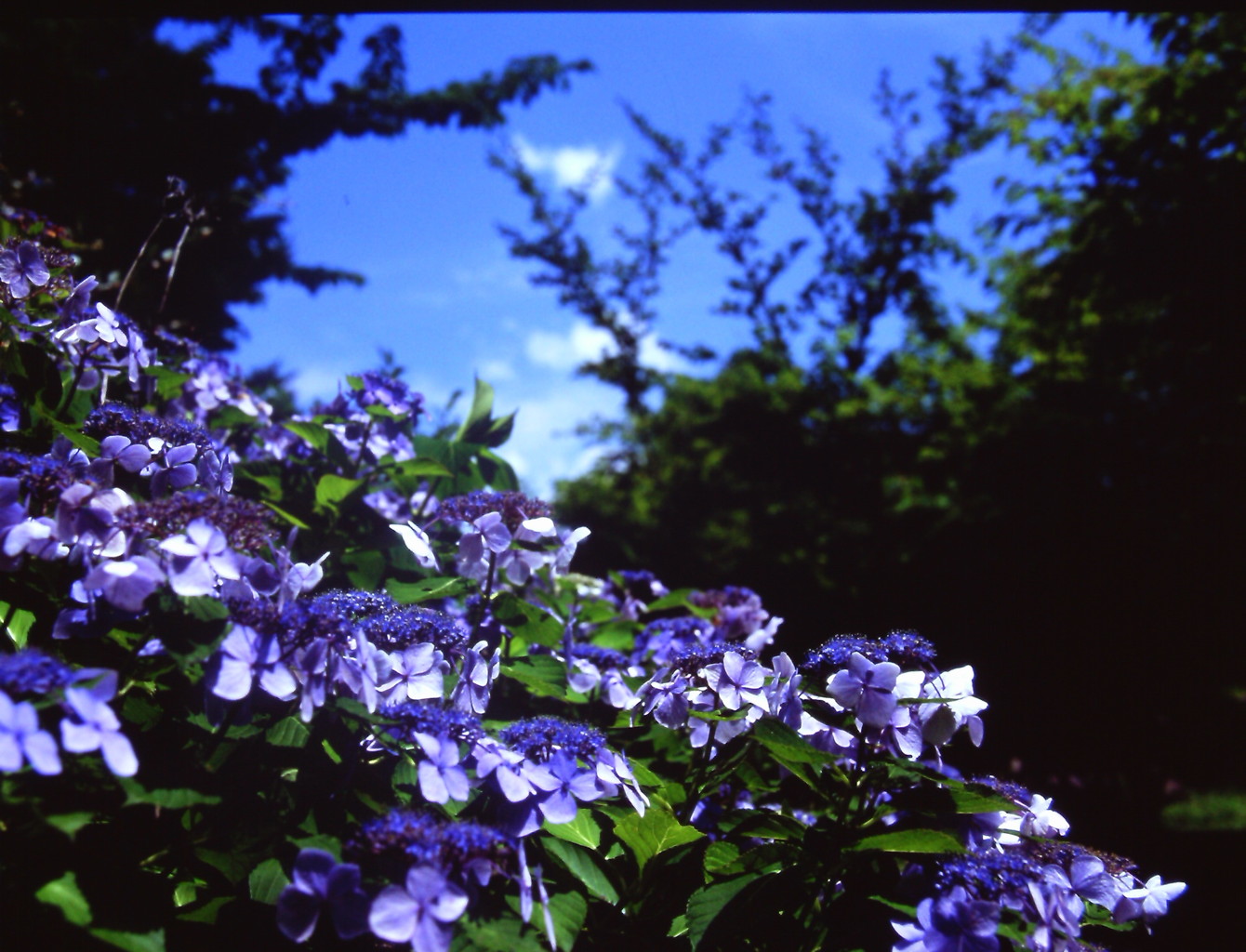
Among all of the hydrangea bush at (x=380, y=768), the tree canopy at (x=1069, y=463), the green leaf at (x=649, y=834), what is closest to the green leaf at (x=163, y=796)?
the hydrangea bush at (x=380, y=768)

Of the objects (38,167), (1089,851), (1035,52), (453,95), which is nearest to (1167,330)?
(1035,52)

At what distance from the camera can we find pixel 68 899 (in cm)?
89

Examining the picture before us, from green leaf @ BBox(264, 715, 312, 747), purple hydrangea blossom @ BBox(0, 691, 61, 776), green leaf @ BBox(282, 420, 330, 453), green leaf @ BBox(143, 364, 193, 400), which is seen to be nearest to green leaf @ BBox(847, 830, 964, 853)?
green leaf @ BBox(264, 715, 312, 747)

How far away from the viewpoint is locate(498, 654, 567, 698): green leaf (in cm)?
156

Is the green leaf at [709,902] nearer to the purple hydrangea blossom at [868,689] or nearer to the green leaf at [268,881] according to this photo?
the purple hydrangea blossom at [868,689]

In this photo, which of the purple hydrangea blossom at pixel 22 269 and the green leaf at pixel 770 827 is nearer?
the green leaf at pixel 770 827

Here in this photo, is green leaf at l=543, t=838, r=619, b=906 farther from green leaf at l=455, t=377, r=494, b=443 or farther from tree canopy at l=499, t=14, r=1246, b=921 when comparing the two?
tree canopy at l=499, t=14, r=1246, b=921

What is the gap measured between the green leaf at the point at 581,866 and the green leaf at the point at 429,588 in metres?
0.61

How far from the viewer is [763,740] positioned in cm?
127

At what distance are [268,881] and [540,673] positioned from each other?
743 mm

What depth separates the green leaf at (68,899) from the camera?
34.3 inches

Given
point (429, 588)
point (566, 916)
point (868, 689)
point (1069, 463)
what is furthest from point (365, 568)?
point (1069, 463)

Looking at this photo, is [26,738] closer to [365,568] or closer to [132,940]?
[132,940]

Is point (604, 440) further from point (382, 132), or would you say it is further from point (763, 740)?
point (763, 740)
